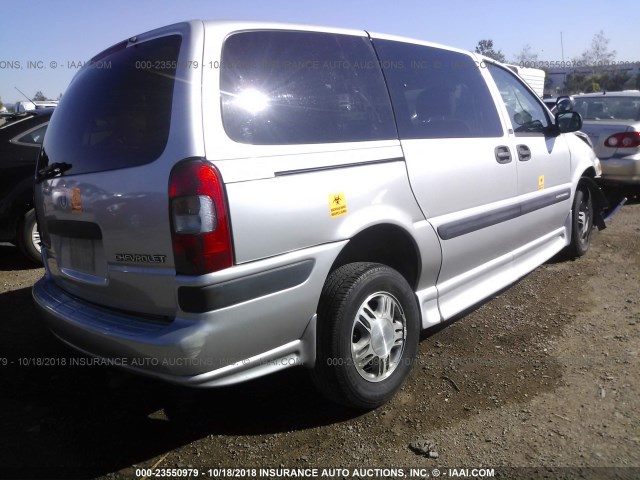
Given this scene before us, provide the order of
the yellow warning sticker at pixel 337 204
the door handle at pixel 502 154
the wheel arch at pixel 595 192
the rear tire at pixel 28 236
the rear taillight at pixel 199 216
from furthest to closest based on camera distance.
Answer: the rear tire at pixel 28 236
the wheel arch at pixel 595 192
the door handle at pixel 502 154
the yellow warning sticker at pixel 337 204
the rear taillight at pixel 199 216

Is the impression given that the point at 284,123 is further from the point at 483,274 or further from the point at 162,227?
the point at 483,274

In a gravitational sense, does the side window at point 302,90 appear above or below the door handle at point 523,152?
above

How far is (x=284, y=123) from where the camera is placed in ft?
7.81

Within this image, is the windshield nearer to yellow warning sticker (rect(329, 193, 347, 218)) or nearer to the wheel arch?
the wheel arch

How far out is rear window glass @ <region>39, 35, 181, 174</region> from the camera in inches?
88.2

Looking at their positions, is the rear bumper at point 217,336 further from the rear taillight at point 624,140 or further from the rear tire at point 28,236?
the rear taillight at point 624,140

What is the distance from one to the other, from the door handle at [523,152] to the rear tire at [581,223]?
125cm

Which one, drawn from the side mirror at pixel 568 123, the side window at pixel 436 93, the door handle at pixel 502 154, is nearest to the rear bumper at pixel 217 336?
the side window at pixel 436 93

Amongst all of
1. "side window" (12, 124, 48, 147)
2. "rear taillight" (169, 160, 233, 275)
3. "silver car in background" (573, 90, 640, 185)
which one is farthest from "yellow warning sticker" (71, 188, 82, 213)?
"silver car in background" (573, 90, 640, 185)

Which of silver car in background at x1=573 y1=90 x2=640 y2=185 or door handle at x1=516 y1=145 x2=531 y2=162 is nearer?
door handle at x1=516 y1=145 x2=531 y2=162

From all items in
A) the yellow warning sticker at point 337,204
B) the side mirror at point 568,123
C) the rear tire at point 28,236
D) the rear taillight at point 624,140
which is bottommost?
the rear tire at point 28,236

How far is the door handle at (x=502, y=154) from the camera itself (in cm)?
355

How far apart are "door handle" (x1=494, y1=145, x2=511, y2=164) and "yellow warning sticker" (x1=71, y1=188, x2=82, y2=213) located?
2564 millimetres

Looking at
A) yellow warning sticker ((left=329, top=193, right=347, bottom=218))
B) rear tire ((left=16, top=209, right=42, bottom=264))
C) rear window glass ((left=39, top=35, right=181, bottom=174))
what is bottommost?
rear tire ((left=16, top=209, right=42, bottom=264))
